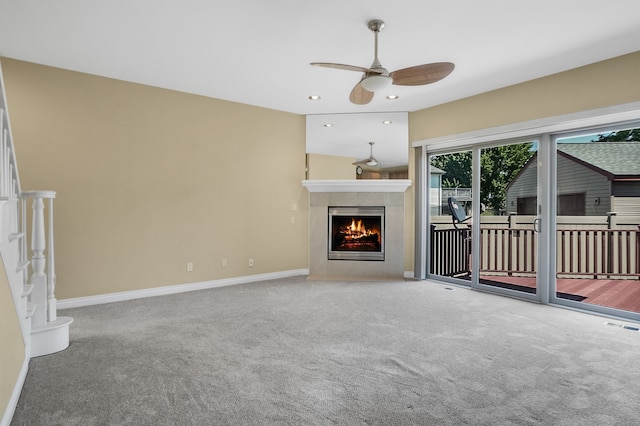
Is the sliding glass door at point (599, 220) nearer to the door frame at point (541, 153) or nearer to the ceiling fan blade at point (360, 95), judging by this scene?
the door frame at point (541, 153)

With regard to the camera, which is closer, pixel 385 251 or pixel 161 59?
pixel 161 59

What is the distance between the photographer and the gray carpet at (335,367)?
195cm

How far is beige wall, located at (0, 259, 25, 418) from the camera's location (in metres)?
1.79

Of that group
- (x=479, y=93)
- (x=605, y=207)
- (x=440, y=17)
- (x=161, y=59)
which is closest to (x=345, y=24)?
(x=440, y=17)

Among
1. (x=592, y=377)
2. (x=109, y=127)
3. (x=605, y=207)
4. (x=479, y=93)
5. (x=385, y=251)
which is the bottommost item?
(x=592, y=377)

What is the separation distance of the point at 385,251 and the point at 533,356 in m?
3.05

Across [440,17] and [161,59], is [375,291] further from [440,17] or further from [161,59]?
[161,59]

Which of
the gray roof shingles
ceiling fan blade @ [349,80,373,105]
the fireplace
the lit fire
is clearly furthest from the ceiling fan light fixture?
the lit fire

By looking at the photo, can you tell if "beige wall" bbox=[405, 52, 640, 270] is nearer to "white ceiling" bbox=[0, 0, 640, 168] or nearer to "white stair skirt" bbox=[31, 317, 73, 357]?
"white ceiling" bbox=[0, 0, 640, 168]

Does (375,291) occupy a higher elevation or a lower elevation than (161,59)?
lower

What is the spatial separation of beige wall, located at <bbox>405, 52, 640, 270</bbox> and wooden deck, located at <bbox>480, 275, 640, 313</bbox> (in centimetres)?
187

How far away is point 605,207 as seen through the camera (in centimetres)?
386

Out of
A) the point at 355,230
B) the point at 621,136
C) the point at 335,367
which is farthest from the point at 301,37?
the point at 621,136

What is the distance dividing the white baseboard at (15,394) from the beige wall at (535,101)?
4.65 metres
